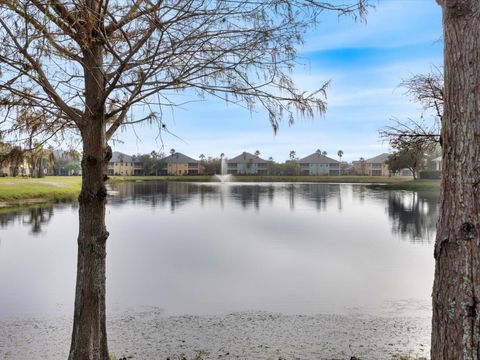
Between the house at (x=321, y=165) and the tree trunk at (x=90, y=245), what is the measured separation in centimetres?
11505

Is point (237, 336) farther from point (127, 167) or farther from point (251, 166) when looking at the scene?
point (127, 167)

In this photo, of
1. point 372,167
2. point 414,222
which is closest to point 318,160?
point 372,167

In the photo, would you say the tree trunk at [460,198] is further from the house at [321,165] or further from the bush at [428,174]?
the house at [321,165]

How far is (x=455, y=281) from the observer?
103 inches

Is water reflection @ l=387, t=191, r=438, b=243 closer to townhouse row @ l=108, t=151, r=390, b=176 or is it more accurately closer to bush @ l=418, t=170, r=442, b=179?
bush @ l=418, t=170, r=442, b=179

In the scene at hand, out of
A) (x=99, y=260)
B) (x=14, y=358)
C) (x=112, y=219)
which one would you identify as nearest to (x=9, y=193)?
(x=112, y=219)

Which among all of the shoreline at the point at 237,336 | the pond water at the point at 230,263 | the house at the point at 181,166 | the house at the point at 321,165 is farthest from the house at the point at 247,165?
the shoreline at the point at 237,336

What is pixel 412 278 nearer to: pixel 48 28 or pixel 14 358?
pixel 14 358

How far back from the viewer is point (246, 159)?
382ft

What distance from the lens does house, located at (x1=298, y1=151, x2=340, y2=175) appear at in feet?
389

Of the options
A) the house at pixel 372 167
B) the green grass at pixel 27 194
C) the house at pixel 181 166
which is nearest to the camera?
the green grass at pixel 27 194

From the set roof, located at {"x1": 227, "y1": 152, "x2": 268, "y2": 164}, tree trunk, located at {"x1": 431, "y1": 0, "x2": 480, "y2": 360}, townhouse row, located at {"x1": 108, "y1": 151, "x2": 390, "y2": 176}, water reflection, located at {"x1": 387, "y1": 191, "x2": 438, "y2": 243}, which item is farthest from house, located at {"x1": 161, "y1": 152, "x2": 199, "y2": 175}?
tree trunk, located at {"x1": 431, "y1": 0, "x2": 480, "y2": 360}

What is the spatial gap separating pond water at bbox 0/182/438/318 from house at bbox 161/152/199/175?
8476 cm

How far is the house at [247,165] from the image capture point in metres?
115
